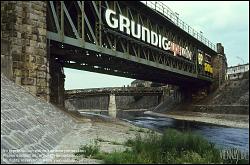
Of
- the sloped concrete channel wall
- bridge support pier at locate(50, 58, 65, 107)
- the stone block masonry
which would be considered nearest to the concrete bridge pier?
bridge support pier at locate(50, 58, 65, 107)

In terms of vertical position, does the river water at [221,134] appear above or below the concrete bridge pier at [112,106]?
below

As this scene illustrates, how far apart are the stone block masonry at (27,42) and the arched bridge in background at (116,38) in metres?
1.91

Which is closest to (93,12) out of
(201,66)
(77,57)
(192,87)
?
(77,57)

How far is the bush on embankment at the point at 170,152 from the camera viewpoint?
32.2ft

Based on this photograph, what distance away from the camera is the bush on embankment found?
9.82 metres

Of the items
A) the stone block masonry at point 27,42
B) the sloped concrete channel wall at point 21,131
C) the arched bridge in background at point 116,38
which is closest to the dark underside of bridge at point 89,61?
the arched bridge in background at point 116,38

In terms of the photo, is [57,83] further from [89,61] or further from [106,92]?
[106,92]

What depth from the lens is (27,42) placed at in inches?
888

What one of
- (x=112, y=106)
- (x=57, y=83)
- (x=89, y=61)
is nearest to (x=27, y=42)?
(x=57, y=83)

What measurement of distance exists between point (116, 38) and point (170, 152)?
1081 inches

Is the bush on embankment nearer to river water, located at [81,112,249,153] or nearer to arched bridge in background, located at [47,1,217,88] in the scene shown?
river water, located at [81,112,249,153]

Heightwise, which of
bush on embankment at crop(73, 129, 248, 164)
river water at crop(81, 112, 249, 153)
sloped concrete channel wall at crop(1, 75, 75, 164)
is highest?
sloped concrete channel wall at crop(1, 75, 75, 164)

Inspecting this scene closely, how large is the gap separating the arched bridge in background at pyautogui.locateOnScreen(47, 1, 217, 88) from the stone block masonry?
1907mm

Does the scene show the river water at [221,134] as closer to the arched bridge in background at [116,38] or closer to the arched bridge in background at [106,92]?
the arched bridge in background at [116,38]
